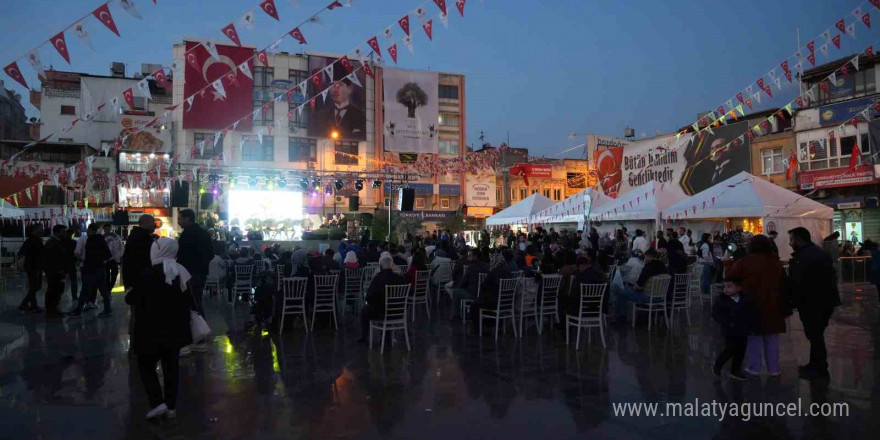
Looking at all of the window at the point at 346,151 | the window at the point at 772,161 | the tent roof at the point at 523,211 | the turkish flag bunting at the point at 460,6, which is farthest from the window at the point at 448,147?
the turkish flag bunting at the point at 460,6

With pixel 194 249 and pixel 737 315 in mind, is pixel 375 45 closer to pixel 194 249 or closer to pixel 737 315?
pixel 194 249

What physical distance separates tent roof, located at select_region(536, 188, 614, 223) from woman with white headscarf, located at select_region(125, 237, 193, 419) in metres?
15.0

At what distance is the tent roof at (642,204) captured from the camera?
1684 centimetres

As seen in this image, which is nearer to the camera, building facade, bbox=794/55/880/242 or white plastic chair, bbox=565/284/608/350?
white plastic chair, bbox=565/284/608/350

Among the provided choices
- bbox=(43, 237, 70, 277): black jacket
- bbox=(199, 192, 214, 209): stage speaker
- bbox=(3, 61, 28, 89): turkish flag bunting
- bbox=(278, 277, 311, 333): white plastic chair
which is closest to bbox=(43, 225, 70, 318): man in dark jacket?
bbox=(43, 237, 70, 277): black jacket

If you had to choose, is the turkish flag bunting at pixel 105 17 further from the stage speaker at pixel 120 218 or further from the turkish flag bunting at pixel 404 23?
the stage speaker at pixel 120 218

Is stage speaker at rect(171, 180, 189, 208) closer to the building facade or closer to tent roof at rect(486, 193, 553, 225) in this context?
tent roof at rect(486, 193, 553, 225)

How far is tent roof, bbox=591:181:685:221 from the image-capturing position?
16844 millimetres

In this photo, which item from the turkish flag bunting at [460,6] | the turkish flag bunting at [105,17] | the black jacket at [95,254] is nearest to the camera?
the turkish flag bunting at [105,17]

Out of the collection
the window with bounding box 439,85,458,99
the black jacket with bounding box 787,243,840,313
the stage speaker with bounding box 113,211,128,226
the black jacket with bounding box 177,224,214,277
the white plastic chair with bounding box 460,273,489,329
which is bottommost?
the white plastic chair with bounding box 460,273,489,329

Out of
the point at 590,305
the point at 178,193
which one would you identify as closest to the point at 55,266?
the point at 590,305

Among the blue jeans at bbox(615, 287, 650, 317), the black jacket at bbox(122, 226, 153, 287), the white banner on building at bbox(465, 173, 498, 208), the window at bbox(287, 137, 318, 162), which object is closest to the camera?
the black jacket at bbox(122, 226, 153, 287)

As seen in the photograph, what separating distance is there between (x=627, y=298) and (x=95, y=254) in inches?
333

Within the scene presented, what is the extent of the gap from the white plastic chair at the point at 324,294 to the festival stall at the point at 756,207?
11508 mm
